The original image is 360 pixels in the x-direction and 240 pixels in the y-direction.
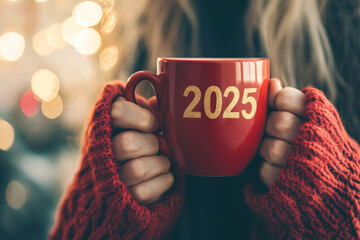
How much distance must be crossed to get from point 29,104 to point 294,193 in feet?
5.61

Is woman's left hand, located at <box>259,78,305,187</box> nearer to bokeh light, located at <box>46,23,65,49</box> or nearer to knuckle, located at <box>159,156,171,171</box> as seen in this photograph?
knuckle, located at <box>159,156,171,171</box>

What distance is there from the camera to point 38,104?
1874 millimetres

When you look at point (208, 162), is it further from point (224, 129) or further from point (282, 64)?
point (282, 64)

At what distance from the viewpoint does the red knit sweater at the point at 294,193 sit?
52cm

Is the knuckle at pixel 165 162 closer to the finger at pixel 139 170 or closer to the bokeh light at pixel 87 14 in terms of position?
the finger at pixel 139 170

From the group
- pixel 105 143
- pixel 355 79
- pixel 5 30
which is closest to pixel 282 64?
pixel 355 79

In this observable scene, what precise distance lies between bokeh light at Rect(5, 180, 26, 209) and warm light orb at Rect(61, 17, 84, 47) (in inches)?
33.8

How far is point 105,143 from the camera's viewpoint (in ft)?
1.80

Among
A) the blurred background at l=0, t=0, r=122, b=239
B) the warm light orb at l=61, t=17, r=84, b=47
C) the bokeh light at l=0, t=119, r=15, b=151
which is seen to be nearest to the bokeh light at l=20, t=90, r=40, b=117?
the blurred background at l=0, t=0, r=122, b=239

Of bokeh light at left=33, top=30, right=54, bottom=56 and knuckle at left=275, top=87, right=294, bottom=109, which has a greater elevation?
bokeh light at left=33, top=30, right=54, bottom=56

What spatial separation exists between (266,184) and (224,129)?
138mm

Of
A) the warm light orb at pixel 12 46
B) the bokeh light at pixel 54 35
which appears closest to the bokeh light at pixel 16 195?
the warm light orb at pixel 12 46

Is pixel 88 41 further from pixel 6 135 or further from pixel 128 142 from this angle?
pixel 128 142

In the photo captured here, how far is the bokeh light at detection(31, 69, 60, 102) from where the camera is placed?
1.83m
